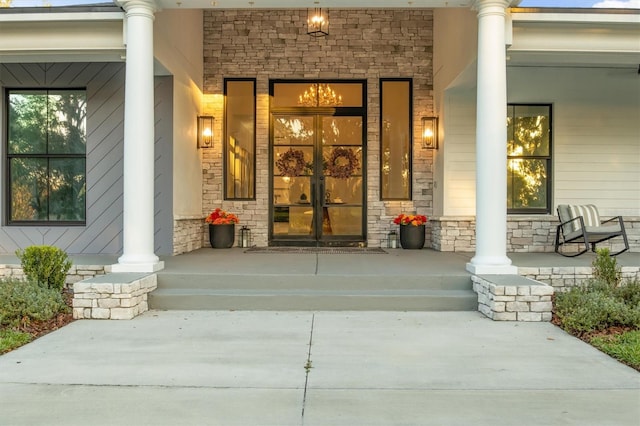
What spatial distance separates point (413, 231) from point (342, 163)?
6.14 ft

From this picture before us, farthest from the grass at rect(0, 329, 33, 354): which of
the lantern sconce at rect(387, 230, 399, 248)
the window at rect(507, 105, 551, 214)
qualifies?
the window at rect(507, 105, 551, 214)

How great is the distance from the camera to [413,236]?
8766mm

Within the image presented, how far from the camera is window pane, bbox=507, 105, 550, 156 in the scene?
27.4 feet

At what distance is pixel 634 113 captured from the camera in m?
8.30

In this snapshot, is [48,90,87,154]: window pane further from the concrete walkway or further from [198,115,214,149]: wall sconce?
the concrete walkway

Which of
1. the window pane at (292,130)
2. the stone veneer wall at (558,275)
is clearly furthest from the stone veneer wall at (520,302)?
the window pane at (292,130)

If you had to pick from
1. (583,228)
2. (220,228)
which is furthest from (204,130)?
(583,228)

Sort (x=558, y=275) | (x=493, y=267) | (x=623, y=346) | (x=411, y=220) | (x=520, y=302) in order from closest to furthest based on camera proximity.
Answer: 1. (x=623, y=346)
2. (x=520, y=302)
3. (x=493, y=267)
4. (x=558, y=275)
5. (x=411, y=220)

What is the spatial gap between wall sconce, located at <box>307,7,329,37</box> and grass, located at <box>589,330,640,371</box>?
6.01m

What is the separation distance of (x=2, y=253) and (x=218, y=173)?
3676 mm

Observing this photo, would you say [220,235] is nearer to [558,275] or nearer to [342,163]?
[342,163]

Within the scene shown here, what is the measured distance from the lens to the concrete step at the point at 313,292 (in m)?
5.27

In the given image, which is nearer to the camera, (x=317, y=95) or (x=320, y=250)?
(x=320, y=250)

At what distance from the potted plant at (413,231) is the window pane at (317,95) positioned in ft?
7.91
